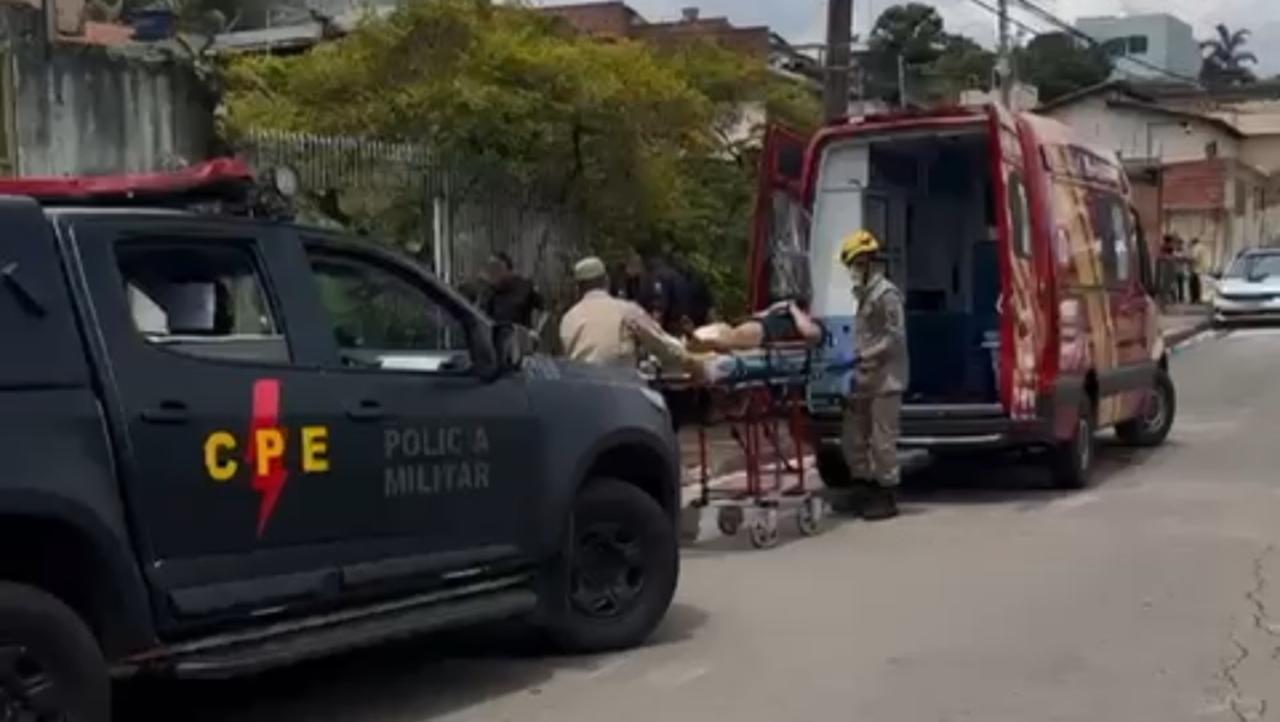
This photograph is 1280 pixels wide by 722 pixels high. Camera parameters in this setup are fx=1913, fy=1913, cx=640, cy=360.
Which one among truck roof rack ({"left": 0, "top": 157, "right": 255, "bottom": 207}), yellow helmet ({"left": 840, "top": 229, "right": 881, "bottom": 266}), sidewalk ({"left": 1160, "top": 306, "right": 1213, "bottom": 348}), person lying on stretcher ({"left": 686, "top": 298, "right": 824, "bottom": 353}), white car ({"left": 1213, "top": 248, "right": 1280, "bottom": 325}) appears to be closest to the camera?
truck roof rack ({"left": 0, "top": 157, "right": 255, "bottom": 207})

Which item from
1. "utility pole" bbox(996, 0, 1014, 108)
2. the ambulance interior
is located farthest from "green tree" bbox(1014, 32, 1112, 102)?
the ambulance interior

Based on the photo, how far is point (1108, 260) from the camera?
15062 millimetres

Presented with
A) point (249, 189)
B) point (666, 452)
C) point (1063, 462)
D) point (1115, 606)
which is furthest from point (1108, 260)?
point (249, 189)

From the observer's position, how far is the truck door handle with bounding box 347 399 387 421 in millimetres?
6984

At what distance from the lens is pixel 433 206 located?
17.9 m

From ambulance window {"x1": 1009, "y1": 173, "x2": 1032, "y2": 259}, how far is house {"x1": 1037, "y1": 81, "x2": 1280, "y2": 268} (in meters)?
41.4

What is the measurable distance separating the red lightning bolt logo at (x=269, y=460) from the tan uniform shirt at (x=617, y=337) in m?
4.02

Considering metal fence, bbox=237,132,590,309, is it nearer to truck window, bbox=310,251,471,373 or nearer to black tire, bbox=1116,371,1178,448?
black tire, bbox=1116,371,1178,448

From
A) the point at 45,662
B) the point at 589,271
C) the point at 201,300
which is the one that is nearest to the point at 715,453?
the point at 589,271

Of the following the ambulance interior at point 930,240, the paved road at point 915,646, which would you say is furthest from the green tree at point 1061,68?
the paved road at point 915,646

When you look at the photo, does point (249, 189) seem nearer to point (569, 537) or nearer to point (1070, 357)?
point (569, 537)

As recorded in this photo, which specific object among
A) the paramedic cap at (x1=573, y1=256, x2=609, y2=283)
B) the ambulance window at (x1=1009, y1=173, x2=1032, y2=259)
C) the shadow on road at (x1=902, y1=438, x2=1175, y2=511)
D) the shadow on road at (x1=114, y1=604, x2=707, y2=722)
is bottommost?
the shadow on road at (x1=902, y1=438, x2=1175, y2=511)

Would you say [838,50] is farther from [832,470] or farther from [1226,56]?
[1226,56]

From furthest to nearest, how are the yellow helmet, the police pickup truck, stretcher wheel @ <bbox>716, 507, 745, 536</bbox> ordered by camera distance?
1. the yellow helmet
2. stretcher wheel @ <bbox>716, 507, 745, 536</bbox>
3. the police pickup truck
